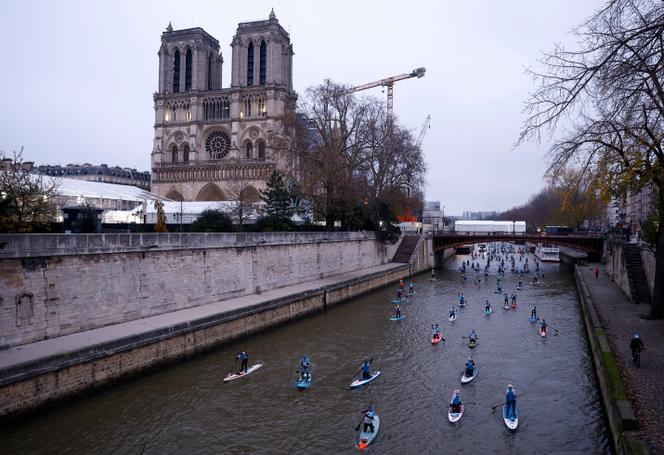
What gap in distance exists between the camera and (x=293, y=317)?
27.6 m

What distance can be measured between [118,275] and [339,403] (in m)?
10.8

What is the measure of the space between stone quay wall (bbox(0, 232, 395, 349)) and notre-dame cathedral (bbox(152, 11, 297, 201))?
3834 centimetres

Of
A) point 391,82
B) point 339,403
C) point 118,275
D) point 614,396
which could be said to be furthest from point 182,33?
point 614,396

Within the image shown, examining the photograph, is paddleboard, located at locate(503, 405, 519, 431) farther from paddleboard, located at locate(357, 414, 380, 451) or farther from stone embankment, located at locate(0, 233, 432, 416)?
stone embankment, located at locate(0, 233, 432, 416)

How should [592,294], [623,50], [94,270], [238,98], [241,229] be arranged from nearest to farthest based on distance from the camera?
1. [623,50]
2. [94,270]
3. [592,294]
4. [241,229]
5. [238,98]

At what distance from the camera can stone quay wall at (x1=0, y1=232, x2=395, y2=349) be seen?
16625 millimetres

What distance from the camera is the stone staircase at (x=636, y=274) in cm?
2648

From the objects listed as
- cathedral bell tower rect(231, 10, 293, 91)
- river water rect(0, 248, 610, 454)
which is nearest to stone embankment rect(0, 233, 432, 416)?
river water rect(0, 248, 610, 454)

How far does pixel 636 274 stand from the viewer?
2828 cm

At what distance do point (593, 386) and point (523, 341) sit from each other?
6.59 metres

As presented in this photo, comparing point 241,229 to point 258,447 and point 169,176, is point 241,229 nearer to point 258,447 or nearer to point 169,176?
point 258,447

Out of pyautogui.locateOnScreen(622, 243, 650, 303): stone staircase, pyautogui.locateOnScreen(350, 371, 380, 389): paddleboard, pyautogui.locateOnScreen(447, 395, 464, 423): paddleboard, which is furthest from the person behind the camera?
pyautogui.locateOnScreen(622, 243, 650, 303): stone staircase

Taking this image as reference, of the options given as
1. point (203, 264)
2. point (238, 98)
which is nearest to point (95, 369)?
point (203, 264)

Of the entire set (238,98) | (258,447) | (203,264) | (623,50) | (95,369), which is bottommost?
(258,447)
